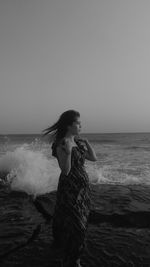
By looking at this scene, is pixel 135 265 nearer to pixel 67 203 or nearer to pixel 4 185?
pixel 67 203

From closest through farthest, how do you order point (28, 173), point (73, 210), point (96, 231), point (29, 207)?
point (73, 210) < point (96, 231) < point (29, 207) < point (28, 173)

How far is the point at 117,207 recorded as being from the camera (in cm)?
580

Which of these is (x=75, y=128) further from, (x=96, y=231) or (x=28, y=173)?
(x=28, y=173)

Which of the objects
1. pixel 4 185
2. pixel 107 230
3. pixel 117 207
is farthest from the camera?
pixel 4 185

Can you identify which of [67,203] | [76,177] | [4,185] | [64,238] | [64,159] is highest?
[64,159]

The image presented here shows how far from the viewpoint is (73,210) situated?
2965 millimetres

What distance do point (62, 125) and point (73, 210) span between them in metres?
1.00

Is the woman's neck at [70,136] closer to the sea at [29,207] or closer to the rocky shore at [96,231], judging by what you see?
the sea at [29,207]

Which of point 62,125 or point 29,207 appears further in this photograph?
point 29,207

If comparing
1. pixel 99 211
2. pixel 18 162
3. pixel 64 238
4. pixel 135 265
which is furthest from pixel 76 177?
pixel 18 162

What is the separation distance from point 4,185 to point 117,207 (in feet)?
16.9

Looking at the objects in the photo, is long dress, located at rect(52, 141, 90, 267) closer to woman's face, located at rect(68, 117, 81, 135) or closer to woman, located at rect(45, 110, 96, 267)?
woman, located at rect(45, 110, 96, 267)

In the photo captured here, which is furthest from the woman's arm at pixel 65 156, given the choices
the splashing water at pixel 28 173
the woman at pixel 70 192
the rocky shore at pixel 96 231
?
the splashing water at pixel 28 173

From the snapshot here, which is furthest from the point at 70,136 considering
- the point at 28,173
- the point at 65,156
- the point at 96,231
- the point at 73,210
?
the point at 28,173
